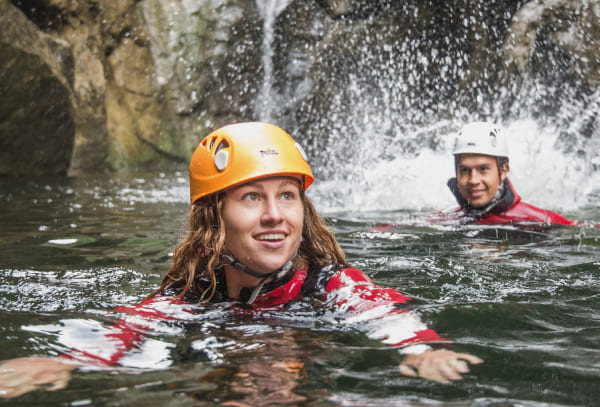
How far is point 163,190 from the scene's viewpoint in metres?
9.10

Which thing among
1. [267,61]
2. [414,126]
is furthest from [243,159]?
[267,61]

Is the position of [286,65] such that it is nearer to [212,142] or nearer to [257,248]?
[212,142]

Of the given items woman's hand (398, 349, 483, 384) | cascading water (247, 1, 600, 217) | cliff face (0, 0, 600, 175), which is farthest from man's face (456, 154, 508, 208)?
cliff face (0, 0, 600, 175)

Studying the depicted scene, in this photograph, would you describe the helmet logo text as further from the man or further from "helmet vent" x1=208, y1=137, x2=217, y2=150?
the man

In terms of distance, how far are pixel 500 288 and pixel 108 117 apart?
11.3m

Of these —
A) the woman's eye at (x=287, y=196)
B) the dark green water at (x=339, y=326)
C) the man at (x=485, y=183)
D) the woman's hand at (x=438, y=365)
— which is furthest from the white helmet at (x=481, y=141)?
the woman's hand at (x=438, y=365)

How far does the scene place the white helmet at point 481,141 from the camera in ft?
19.6

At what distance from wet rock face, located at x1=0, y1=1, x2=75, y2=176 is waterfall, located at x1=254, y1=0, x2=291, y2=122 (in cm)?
468

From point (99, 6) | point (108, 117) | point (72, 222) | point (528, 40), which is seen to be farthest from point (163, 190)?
point (528, 40)

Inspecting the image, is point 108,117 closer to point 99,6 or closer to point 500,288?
point 99,6

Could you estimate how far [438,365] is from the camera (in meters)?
2.06

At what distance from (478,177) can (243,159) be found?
366 centimetres

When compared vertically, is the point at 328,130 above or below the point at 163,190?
above

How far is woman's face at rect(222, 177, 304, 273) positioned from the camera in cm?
272
